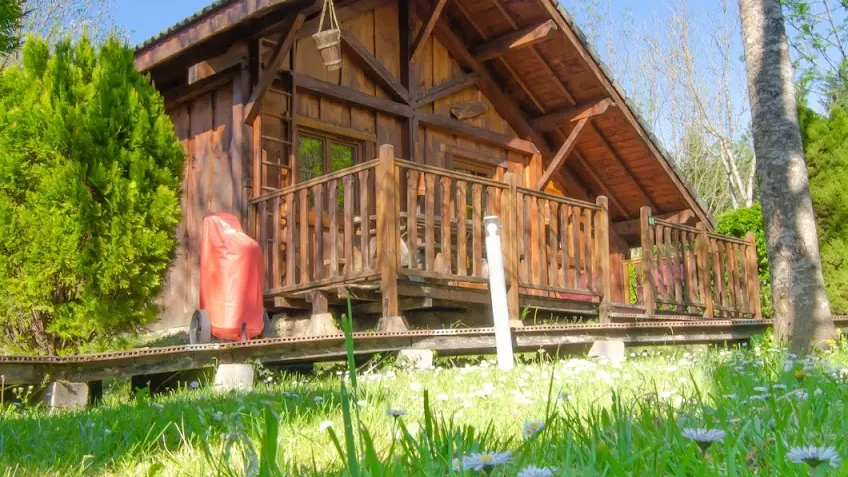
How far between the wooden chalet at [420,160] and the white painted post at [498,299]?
1654mm

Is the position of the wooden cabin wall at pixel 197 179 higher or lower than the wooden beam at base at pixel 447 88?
lower

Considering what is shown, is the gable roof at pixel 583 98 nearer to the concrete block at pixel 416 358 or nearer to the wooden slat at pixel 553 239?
the wooden slat at pixel 553 239

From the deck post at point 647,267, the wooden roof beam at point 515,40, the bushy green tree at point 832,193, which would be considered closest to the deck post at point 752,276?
the bushy green tree at point 832,193

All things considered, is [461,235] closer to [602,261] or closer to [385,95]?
[602,261]

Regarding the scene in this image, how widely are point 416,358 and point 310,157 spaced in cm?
476

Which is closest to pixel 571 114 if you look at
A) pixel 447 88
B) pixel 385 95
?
pixel 447 88

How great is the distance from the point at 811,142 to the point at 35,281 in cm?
1193

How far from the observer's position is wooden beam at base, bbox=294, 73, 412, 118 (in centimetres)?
1054

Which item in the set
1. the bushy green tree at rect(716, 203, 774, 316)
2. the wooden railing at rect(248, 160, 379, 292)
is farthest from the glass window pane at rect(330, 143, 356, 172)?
the bushy green tree at rect(716, 203, 774, 316)

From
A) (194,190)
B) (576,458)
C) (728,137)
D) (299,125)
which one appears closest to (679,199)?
(299,125)

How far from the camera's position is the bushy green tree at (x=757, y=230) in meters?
15.5

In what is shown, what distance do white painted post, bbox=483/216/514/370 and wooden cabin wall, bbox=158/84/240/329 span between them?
4344 mm

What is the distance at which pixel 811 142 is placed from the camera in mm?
14172

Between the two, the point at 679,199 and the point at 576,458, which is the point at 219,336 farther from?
the point at 679,199
